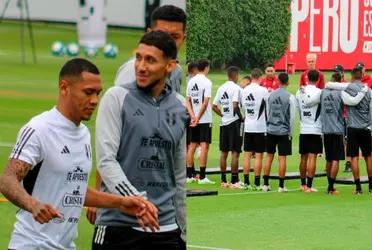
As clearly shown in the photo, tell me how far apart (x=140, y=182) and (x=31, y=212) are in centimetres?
95

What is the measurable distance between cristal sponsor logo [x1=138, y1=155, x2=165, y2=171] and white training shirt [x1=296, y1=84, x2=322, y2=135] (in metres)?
12.9

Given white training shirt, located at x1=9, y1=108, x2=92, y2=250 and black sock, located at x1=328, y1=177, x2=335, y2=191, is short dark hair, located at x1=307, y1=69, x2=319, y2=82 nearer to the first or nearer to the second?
black sock, located at x1=328, y1=177, x2=335, y2=191

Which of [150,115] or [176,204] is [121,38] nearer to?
[150,115]

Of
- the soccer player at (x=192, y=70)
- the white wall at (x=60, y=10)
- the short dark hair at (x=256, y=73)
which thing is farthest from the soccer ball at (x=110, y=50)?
the soccer player at (x=192, y=70)

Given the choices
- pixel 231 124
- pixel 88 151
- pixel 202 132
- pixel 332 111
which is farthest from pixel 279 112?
pixel 88 151

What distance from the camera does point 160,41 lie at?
250 inches

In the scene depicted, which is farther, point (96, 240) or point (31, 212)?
point (96, 240)

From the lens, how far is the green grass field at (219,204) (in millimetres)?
6410

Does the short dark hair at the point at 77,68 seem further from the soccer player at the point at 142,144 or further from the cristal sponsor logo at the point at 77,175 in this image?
the cristal sponsor logo at the point at 77,175

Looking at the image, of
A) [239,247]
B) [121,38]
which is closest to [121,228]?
[121,38]

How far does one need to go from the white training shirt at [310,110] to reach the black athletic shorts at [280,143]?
0.47 meters

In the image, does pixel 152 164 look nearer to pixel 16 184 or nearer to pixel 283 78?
pixel 16 184

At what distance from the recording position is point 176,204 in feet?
21.9

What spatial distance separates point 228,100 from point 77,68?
13.8 m
